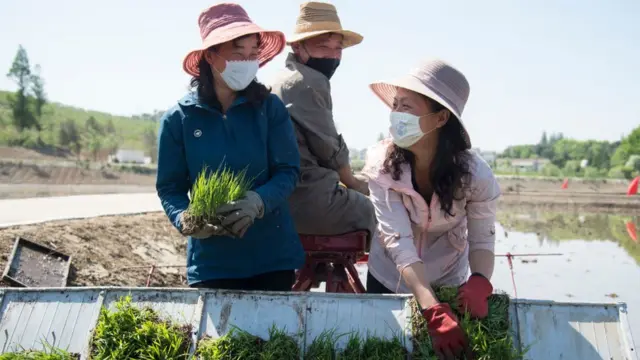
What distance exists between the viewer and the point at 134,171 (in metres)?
41.1

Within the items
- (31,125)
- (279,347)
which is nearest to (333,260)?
(279,347)

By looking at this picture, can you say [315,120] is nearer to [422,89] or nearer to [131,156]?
[422,89]

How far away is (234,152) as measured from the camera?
3.78m

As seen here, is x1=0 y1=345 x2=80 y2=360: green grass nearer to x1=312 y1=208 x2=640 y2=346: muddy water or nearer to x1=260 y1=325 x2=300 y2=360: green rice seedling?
x1=260 y1=325 x2=300 y2=360: green rice seedling

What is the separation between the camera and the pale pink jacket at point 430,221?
3.60m

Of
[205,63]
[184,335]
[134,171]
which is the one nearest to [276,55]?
[205,63]

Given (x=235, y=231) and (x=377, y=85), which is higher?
(x=377, y=85)

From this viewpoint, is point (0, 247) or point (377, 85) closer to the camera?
point (377, 85)

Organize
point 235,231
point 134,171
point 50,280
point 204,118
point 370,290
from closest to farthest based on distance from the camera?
point 235,231 → point 204,118 → point 370,290 → point 50,280 → point 134,171

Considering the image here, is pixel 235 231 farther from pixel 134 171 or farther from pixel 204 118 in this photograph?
pixel 134 171

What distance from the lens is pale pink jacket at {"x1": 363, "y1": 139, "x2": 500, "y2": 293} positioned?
360 cm

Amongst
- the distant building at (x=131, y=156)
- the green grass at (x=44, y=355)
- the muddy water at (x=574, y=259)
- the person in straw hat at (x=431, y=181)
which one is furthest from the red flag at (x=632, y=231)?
the distant building at (x=131, y=156)

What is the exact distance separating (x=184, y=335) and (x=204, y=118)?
1143mm

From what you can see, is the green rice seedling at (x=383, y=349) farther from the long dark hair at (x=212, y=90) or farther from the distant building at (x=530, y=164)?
the distant building at (x=530, y=164)
